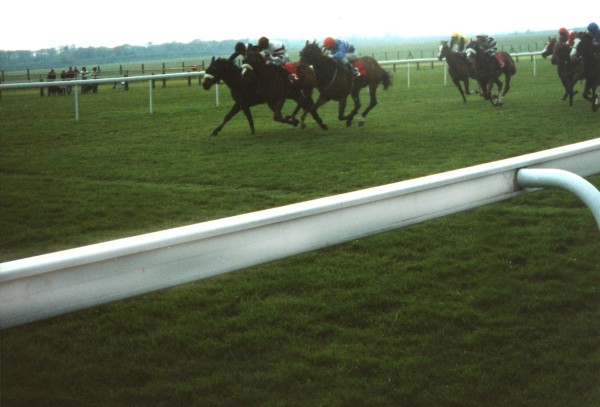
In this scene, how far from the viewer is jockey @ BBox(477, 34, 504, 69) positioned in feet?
49.9

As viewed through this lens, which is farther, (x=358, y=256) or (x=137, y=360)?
(x=358, y=256)

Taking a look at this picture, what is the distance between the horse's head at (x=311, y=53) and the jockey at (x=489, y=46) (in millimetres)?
4935

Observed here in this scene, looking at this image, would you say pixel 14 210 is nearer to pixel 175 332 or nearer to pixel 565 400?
pixel 175 332

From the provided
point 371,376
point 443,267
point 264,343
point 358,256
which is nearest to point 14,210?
point 358,256

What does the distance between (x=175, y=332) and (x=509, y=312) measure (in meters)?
1.05

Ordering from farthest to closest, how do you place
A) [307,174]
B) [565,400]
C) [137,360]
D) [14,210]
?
[307,174], [14,210], [137,360], [565,400]

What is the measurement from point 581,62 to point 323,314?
1155cm

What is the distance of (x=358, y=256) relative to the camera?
3998 millimetres

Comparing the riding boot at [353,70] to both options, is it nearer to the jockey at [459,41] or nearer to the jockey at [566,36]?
the jockey at [566,36]

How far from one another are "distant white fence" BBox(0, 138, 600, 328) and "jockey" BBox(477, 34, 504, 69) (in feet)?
45.9

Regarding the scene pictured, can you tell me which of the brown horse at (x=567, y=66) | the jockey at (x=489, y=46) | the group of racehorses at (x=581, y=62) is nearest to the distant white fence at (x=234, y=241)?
the group of racehorses at (x=581, y=62)

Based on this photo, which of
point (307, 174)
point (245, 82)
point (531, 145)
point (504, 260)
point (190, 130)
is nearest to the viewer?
point (504, 260)

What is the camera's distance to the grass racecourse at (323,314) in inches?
86.7

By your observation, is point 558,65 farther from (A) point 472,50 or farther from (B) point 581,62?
(A) point 472,50
